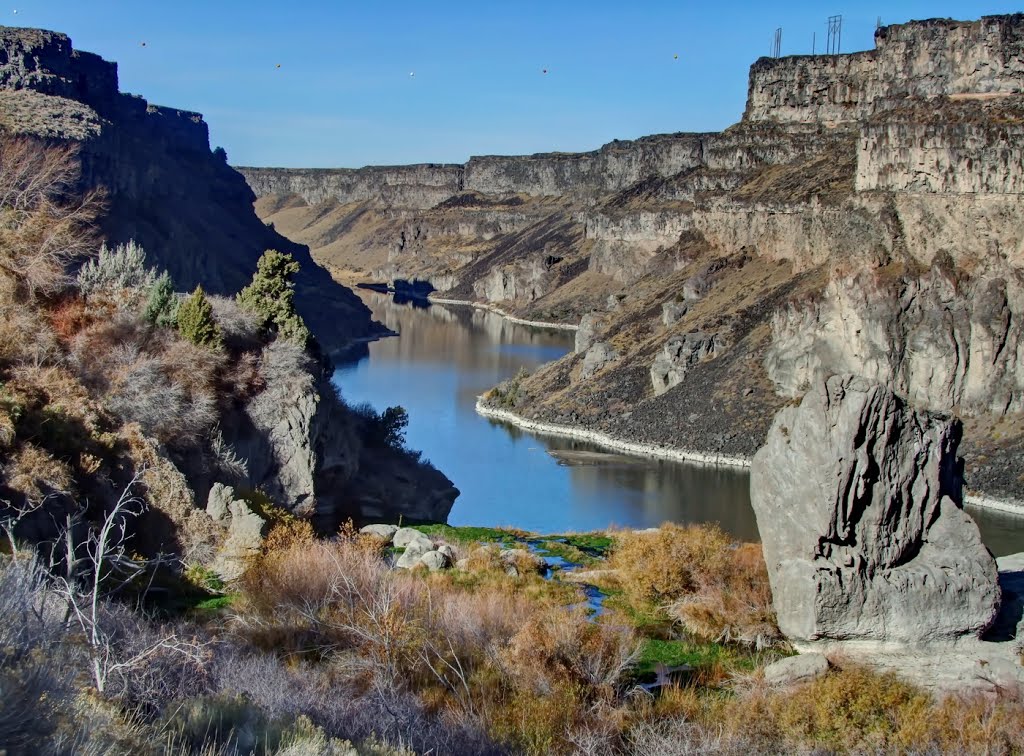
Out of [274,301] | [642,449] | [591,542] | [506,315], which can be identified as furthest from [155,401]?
[506,315]

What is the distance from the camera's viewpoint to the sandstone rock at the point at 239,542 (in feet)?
61.4

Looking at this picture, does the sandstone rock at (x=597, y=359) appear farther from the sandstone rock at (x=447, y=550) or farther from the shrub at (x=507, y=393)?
the sandstone rock at (x=447, y=550)

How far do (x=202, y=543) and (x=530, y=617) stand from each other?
6.93 meters

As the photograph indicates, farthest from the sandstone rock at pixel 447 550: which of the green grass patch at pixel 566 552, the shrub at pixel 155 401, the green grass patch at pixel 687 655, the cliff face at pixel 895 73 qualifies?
the cliff face at pixel 895 73

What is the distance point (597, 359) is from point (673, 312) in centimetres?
668

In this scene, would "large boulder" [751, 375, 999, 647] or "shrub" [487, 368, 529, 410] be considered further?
"shrub" [487, 368, 529, 410]

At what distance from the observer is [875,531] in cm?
1538

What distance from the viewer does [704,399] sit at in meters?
64.8

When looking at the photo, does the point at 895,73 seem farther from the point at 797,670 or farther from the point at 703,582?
the point at 797,670

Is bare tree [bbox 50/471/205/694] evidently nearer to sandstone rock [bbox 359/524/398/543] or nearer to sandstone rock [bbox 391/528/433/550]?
sandstone rock [bbox 391/528/433/550]

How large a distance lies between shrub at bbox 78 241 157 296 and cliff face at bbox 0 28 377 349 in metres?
29.3

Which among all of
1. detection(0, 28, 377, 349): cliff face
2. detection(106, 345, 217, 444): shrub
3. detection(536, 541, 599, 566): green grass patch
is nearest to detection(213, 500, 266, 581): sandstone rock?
detection(106, 345, 217, 444): shrub

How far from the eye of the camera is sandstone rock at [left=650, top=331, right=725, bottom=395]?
68812 mm

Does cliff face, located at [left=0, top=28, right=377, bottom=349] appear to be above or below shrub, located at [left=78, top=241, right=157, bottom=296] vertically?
above
